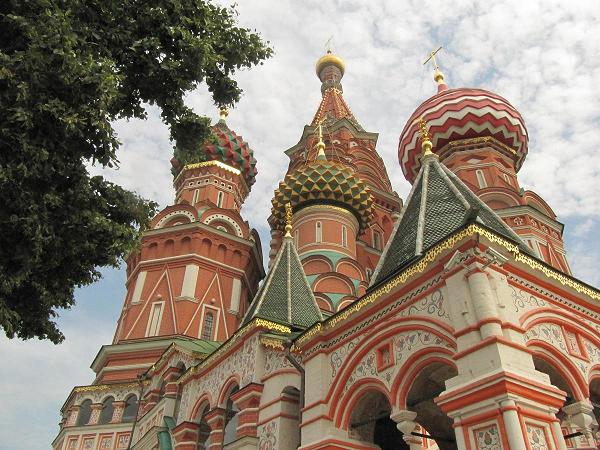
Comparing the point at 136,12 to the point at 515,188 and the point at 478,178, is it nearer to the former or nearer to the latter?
the point at 478,178

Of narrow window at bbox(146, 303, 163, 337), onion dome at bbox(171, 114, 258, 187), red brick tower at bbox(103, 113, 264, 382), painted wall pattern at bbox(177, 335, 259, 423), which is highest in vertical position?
onion dome at bbox(171, 114, 258, 187)

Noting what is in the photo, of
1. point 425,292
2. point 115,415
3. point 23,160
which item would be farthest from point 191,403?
point 23,160

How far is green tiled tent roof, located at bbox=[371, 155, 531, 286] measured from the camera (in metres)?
8.18

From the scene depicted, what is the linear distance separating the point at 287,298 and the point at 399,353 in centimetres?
456

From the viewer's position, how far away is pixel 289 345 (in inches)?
365

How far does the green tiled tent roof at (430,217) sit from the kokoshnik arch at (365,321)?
0.03 metres

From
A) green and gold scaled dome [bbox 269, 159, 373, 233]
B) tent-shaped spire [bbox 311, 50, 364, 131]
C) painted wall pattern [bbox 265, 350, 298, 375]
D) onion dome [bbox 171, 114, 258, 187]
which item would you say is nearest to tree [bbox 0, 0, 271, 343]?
painted wall pattern [bbox 265, 350, 298, 375]

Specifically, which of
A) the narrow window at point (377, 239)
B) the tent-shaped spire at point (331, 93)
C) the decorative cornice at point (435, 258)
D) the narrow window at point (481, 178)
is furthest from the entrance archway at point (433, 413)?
the tent-shaped spire at point (331, 93)

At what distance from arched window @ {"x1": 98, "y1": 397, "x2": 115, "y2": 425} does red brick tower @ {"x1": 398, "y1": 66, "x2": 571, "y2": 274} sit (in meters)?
14.3

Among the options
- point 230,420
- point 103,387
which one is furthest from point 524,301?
point 103,387

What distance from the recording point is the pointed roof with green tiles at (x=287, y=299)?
428 inches

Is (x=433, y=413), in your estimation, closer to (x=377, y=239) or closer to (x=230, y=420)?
(x=230, y=420)

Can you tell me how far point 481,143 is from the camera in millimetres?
21984

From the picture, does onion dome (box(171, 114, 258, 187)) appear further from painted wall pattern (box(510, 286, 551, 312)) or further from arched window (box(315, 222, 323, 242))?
painted wall pattern (box(510, 286, 551, 312))
